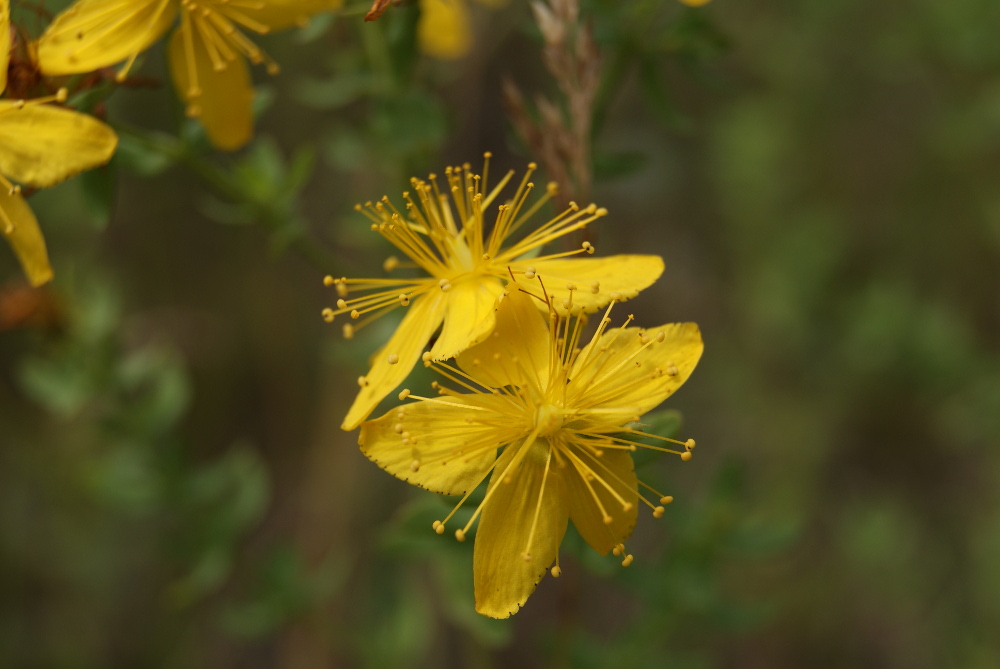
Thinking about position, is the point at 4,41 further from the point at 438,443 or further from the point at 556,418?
the point at 556,418

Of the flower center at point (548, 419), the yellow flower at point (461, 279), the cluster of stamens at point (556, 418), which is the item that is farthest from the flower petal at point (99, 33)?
the flower center at point (548, 419)

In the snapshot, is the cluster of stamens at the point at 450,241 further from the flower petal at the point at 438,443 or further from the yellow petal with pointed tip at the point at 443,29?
the yellow petal with pointed tip at the point at 443,29

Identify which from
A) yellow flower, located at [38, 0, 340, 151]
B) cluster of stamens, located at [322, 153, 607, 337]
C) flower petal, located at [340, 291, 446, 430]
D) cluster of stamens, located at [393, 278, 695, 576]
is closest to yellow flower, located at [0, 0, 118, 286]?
yellow flower, located at [38, 0, 340, 151]

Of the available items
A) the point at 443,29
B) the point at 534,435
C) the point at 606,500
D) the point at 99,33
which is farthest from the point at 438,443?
the point at 443,29

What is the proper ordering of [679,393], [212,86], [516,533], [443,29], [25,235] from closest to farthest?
1. [516,533]
2. [25,235]
3. [212,86]
4. [443,29]
5. [679,393]

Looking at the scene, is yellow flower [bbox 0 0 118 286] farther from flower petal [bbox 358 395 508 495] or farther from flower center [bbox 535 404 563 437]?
flower center [bbox 535 404 563 437]

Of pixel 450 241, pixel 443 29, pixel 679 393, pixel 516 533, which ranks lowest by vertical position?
pixel 679 393

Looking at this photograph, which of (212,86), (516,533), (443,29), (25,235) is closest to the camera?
(516,533)

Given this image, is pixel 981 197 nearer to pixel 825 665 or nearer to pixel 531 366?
pixel 825 665
